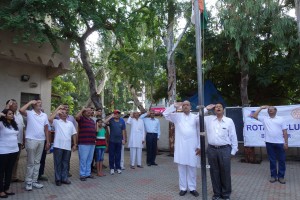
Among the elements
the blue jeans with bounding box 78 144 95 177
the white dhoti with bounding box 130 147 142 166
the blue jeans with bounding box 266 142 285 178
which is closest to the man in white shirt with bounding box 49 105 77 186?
the blue jeans with bounding box 78 144 95 177

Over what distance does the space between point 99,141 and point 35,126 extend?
2008 millimetres

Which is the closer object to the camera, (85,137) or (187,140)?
(187,140)

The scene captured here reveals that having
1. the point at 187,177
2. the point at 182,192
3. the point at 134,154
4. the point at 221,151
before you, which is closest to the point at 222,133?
the point at 221,151

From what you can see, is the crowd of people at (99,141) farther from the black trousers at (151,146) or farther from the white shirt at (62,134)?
the black trousers at (151,146)

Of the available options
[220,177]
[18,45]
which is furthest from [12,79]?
[220,177]

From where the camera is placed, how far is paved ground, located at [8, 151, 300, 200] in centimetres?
602

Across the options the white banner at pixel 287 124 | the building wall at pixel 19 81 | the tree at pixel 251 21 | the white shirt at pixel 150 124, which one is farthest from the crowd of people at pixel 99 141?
the tree at pixel 251 21

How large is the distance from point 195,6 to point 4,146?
4551mm

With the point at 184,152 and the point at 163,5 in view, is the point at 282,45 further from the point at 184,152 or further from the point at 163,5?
the point at 184,152

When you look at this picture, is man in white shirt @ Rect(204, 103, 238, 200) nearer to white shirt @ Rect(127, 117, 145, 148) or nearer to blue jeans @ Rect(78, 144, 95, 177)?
blue jeans @ Rect(78, 144, 95, 177)

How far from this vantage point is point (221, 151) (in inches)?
223

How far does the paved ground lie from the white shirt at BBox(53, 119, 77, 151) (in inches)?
38.4

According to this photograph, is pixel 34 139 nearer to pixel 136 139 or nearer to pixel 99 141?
pixel 99 141

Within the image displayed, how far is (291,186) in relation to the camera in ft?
22.4
